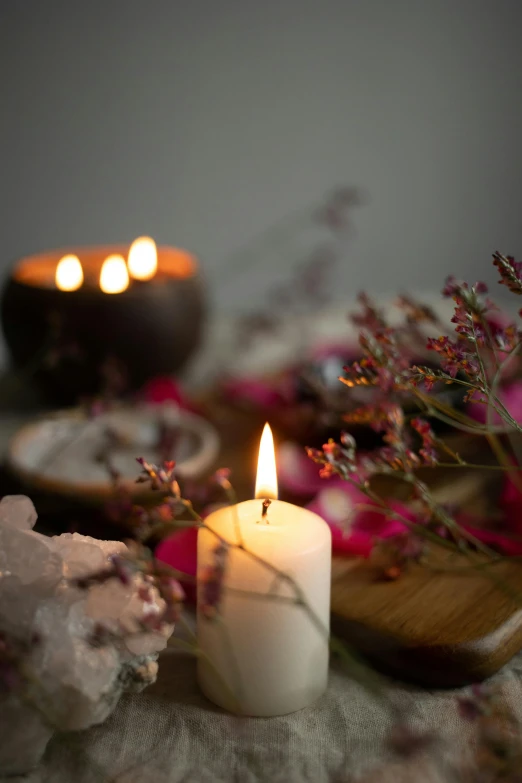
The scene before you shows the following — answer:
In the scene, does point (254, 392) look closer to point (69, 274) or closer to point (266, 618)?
point (69, 274)

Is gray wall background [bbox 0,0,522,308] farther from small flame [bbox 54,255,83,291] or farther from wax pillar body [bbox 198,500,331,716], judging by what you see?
wax pillar body [bbox 198,500,331,716]

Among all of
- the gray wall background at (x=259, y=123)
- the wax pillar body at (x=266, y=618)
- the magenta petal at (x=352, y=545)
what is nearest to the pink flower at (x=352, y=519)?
the magenta petal at (x=352, y=545)

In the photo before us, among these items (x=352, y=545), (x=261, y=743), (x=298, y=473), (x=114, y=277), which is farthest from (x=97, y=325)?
(x=261, y=743)

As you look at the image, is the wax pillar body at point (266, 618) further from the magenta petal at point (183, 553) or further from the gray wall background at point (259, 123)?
the gray wall background at point (259, 123)

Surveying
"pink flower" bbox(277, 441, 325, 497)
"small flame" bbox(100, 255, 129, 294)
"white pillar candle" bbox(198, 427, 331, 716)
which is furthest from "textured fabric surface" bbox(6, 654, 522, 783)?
"small flame" bbox(100, 255, 129, 294)

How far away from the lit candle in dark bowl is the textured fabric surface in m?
0.44

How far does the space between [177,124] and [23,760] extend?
1.69m

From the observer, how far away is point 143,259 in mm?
1069

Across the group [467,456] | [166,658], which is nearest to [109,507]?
[166,658]

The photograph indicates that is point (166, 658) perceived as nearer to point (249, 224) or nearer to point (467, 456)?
point (467, 456)

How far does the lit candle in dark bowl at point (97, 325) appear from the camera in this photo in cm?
92

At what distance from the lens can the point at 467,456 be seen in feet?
2.66

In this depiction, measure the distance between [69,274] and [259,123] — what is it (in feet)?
3.59

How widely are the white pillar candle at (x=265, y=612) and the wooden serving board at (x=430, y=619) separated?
42 mm
